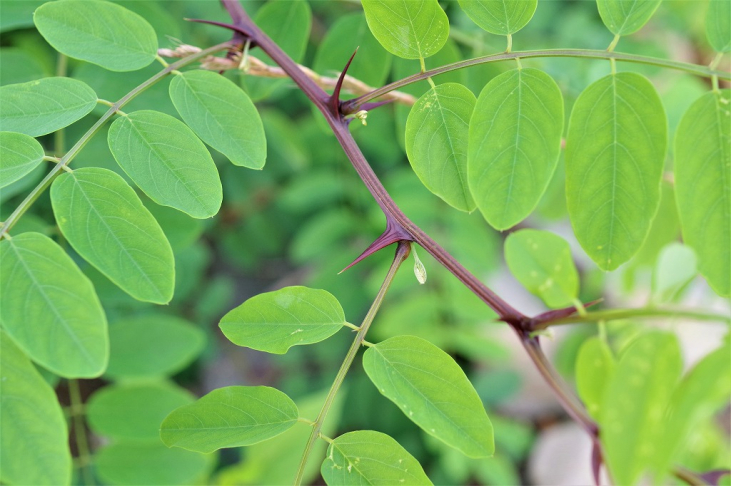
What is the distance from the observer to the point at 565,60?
156 centimetres

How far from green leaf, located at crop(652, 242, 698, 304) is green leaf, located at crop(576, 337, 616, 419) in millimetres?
179

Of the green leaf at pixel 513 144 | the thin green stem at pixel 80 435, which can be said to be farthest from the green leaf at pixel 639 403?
the thin green stem at pixel 80 435

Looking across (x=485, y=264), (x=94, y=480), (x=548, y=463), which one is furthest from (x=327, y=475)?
(x=548, y=463)

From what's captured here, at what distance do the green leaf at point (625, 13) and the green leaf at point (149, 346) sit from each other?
101cm

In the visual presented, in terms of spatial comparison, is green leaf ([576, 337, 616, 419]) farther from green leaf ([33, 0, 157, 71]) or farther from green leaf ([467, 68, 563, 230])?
green leaf ([33, 0, 157, 71])

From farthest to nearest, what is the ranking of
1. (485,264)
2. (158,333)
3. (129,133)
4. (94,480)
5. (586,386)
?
(485,264), (94,480), (158,333), (586,386), (129,133)

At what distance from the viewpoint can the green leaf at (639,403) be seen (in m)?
0.67

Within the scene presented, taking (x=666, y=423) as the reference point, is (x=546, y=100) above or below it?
above

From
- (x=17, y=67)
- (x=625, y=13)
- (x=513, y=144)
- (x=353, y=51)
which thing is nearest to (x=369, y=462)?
(x=513, y=144)

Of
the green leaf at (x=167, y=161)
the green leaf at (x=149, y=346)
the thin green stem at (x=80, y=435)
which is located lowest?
the thin green stem at (x=80, y=435)

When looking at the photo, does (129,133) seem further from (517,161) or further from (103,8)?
(517,161)

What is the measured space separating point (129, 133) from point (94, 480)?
99 centimetres

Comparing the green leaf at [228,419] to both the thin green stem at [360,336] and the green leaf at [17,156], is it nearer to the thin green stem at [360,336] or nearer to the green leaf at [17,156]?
the thin green stem at [360,336]

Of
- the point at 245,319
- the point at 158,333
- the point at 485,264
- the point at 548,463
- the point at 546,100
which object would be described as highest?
the point at 546,100
